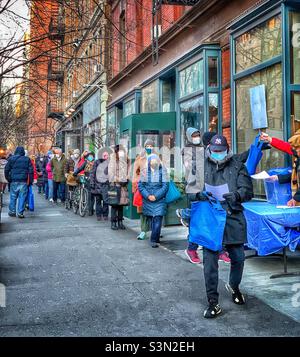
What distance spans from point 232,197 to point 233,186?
0.58 feet

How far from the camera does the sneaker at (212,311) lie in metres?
5.02

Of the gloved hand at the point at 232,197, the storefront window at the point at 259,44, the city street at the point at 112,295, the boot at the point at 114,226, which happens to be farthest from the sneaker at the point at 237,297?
the boot at the point at 114,226

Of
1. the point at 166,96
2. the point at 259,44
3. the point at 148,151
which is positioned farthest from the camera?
the point at 166,96

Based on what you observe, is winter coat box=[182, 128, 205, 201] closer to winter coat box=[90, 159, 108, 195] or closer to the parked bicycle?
winter coat box=[90, 159, 108, 195]

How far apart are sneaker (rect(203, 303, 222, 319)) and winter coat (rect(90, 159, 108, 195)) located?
8344 mm

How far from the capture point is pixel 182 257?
27.1 feet

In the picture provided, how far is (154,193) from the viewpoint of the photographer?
9.21 meters

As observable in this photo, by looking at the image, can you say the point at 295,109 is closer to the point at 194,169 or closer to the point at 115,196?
the point at 194,169

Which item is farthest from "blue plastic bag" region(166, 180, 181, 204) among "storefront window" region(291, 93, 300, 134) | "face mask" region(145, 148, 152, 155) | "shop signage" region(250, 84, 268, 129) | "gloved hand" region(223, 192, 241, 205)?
"gloved hand" region(223, 192, 241, 205)

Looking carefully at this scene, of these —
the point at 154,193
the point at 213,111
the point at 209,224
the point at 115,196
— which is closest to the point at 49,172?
the point at 115,196

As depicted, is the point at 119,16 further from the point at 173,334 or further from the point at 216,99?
the point at 173,334
